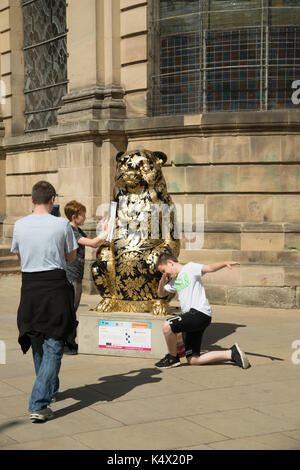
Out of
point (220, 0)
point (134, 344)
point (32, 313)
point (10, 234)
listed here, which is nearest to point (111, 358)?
point (134, 344)

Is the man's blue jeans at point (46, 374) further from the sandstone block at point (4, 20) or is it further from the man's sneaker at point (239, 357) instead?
the sandstone block at point (4, 20)

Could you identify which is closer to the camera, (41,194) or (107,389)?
(41,194)

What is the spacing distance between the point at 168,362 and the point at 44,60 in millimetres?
10432

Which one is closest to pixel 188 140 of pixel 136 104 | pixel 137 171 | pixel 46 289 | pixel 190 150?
pixel 190 150

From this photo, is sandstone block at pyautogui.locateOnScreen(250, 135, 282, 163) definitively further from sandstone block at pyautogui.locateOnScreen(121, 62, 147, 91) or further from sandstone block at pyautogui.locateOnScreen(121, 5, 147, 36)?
sandstone block at pyautogui.locateOnScreen(121, 5, 147, 36)

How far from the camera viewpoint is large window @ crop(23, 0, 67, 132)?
1472 cm

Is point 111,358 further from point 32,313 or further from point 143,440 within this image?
point 143,440

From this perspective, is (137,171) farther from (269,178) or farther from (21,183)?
(21,183)

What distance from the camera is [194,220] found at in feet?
37.0

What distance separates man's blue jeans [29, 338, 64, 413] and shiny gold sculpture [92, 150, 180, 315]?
7.86 feet

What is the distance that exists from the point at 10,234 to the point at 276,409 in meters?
11.4

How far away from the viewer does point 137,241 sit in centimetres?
780

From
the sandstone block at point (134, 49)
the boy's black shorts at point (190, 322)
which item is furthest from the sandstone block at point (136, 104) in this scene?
the boy's black shorts at point (190, 322)

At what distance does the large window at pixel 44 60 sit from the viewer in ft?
48.3
